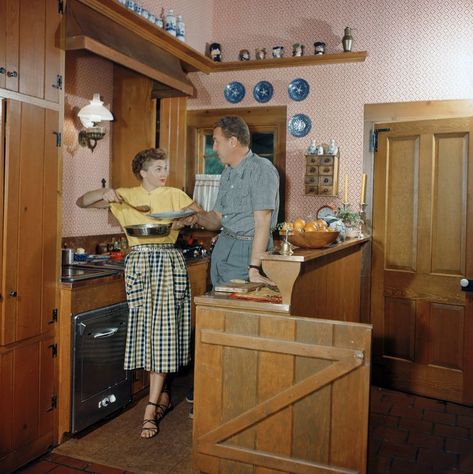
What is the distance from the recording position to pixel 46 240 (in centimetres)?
313

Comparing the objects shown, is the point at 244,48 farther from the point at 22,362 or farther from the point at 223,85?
the point at 22,362

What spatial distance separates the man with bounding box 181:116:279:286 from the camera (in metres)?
3.23

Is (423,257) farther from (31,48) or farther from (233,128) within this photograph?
(31,48)

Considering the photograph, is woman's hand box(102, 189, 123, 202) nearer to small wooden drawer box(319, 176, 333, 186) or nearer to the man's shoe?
the man's shoe

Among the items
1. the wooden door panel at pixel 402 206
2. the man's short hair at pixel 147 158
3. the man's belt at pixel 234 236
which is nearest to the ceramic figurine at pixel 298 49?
the wooden door panel at pixel 402 206

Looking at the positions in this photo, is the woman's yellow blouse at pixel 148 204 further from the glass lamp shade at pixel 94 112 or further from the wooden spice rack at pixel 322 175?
the wooden spice rack at pixel 322 175

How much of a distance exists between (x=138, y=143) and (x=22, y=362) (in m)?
2.52

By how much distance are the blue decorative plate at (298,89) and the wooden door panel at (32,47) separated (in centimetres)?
272

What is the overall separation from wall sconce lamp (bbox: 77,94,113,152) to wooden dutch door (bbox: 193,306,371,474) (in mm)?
2158

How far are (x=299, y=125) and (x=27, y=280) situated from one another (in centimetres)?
312

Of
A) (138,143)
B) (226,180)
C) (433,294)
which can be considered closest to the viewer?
(226,180)

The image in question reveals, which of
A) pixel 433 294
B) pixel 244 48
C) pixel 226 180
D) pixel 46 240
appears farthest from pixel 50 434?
pixel 244 48

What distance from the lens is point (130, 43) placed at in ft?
13.5

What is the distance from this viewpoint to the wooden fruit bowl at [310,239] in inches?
123
